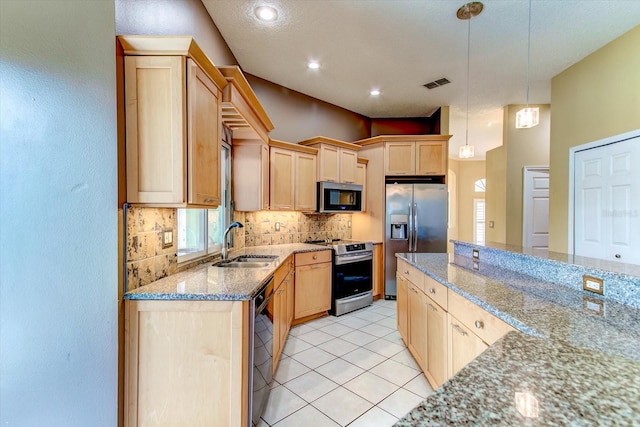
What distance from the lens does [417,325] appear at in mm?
2338

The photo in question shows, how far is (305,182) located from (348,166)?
2.65 feet

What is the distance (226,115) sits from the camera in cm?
232

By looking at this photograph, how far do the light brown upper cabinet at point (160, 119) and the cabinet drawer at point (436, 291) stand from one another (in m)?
1.67

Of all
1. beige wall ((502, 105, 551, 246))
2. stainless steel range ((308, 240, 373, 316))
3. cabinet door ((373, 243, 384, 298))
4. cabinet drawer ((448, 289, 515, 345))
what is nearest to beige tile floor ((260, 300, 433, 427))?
stainless steel range ((308, 240, 373, 316))

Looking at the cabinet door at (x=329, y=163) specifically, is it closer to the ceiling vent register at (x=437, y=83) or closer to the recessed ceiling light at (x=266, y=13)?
the ceiling vent register at (x=437, y=83)

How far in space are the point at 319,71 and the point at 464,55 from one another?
65.3 inches

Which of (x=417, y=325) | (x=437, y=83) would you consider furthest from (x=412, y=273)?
(x=437, y=83)

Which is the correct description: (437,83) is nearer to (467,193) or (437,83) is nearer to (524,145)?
(524,145)

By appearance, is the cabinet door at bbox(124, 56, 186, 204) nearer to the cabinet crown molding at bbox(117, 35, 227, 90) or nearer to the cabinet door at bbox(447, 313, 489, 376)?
the cabinet crown molding at bbox(117, 35, 227, 90)

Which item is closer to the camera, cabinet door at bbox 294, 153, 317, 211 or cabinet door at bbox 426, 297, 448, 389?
cabinet door at bbox 426, 297, 448, 389

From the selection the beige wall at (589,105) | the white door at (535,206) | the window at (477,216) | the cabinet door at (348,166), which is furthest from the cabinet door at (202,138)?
the window at (477,216)

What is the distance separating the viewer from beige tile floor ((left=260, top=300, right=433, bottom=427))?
6.05ft

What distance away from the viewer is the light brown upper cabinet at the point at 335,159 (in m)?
3.91

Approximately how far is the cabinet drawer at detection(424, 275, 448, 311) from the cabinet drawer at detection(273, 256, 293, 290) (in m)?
1.16
